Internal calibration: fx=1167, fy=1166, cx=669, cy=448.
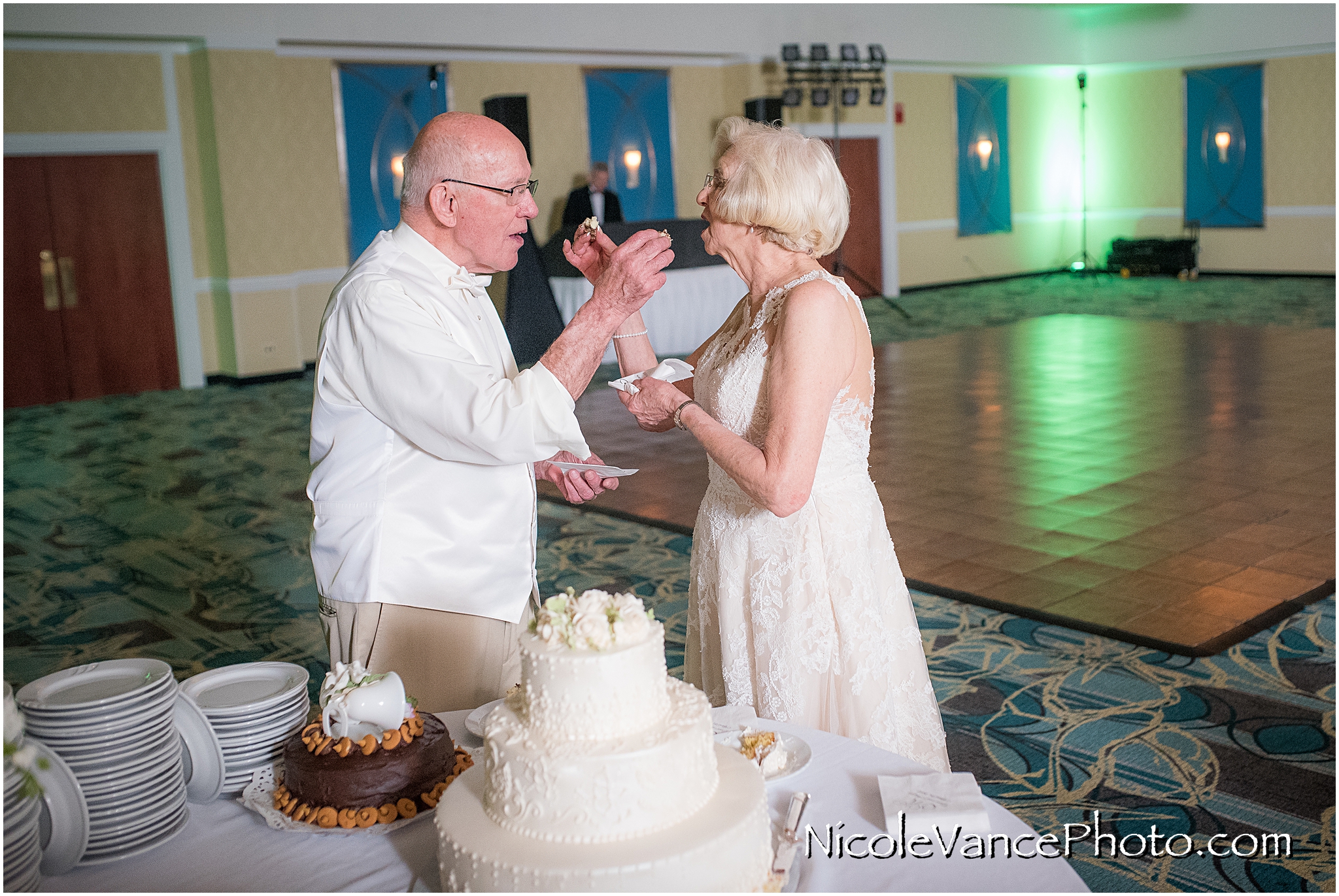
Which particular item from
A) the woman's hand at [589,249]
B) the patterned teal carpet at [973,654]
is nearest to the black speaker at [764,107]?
the patterned teal carpet at [973,654]

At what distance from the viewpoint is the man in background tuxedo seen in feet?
45.3

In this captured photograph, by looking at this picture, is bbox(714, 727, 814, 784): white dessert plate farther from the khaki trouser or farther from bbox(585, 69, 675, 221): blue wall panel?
bbox(585, 69, 675, 221): blue wall panel

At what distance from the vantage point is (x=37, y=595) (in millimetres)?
5117

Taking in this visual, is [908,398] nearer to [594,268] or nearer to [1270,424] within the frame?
[1270,424]

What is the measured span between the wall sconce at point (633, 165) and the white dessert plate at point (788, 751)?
13.6 metres

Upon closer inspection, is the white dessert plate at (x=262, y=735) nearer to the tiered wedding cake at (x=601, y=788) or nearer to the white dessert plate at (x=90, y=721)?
the white dessert plate at (x=90, y=721)

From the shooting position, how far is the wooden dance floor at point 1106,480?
4.53 metres

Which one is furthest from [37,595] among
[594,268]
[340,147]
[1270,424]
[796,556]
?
[340,147]

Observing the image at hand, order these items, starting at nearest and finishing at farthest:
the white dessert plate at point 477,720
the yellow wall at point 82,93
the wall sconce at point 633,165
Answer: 1. the white dessert plate at point 477,720
2. the yellow wall at point 82,93
3. the wall sconce at point 633,165

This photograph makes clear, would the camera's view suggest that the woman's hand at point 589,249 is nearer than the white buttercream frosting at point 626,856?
No

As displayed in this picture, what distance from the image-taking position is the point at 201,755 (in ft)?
5.43

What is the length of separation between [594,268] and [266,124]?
402 inches

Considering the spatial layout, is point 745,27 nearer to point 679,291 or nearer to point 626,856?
point 679,291

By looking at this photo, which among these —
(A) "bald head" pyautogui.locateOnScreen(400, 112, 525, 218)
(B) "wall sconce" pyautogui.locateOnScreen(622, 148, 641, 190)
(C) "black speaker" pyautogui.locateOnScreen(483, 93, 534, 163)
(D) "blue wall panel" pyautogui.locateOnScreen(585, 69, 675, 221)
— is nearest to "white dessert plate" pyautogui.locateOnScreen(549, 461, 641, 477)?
(A) "bald head" pyautogui.locateOnScreen(400, 112, 525, 218)
